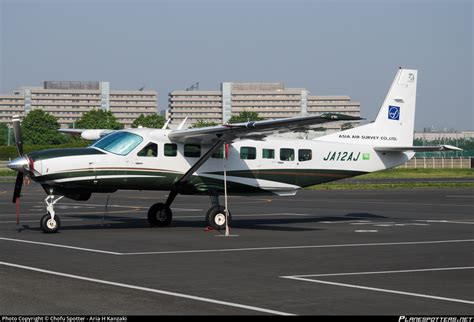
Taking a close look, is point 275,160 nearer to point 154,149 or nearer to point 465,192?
point 154,149

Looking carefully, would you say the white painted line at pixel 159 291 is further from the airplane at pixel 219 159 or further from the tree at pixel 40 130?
the tree at pixel 40 130

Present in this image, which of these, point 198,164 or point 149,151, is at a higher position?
point 149,151

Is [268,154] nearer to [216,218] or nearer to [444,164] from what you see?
[216,218]

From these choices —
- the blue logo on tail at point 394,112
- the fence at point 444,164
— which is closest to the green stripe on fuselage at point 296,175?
the blue logo on tail at point 394,112

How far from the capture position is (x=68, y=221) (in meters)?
29.6

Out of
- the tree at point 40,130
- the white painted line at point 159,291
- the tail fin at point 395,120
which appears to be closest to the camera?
the white painted line at point 159,291

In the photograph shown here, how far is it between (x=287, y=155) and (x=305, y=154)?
722mm

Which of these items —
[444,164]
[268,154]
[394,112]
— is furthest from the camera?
[444,164]

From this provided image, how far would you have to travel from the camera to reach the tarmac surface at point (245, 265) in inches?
483

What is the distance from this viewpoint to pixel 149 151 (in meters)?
25.9

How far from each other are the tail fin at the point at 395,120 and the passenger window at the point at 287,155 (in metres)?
2.14

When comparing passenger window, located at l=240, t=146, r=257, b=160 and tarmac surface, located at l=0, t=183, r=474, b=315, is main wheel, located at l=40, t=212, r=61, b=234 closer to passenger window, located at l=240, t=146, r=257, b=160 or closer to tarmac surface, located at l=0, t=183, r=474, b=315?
tarmac surface, located at l=0, t=183, r=474, b=315

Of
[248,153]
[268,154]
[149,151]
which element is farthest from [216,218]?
[268,154]

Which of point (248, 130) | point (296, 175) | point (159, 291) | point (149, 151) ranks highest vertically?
point (248, 130)
